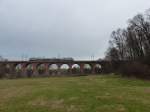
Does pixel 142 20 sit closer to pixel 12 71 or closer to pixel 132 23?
pixel 132 23

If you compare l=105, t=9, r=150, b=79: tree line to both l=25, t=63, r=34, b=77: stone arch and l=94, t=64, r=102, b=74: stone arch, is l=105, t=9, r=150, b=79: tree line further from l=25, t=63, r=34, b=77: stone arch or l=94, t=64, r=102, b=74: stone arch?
l=25, t=63, r=34, b=77: stone arch

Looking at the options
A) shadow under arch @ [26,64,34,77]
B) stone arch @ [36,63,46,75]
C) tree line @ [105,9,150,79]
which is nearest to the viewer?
tree line @ [105,9,150,79]

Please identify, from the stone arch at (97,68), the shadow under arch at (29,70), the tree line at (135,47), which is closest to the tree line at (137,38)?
the tree line at (135,47)

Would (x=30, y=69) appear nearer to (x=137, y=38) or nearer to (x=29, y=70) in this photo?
(x=29, y=70)

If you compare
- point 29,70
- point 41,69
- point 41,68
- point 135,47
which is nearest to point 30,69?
point 29,70

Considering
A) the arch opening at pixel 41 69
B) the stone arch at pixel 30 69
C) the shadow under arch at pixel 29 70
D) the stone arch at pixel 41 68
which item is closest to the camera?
the shadow under arch at pixel 29 70

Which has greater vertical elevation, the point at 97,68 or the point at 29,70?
the point at 97,68

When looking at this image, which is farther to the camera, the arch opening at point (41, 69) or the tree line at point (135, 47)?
the arch opening at point (41, 69)

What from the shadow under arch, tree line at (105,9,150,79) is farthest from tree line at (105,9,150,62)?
the shadow under arch

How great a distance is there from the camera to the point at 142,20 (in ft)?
151

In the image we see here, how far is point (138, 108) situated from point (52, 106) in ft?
13.8

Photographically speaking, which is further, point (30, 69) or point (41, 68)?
point (41, 68)

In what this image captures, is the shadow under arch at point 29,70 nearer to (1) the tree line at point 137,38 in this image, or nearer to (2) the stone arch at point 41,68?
(2) the stone arch at point 41,68

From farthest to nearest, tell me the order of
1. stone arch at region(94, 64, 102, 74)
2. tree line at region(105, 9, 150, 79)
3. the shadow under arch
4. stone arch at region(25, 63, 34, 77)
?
stone arch at region(94, 64, 102, 74) < stone arch at region(25, 63, 34, 77) < the shadow under arch < tree line at region(105, 9, 150, 79)
